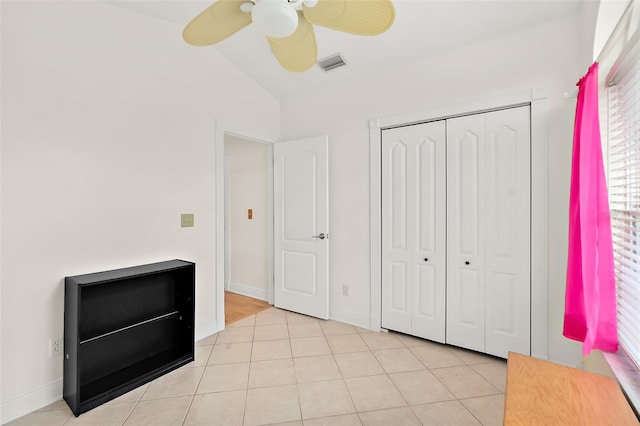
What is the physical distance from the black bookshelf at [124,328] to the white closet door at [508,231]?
2.45 metres

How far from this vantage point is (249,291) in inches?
166

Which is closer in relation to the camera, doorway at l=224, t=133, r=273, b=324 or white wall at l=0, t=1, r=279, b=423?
white wall at l=0, t=1, r=279, b=423

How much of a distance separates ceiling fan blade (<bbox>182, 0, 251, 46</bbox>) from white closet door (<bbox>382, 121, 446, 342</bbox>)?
1.83 meters

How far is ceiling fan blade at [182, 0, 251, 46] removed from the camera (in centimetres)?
131

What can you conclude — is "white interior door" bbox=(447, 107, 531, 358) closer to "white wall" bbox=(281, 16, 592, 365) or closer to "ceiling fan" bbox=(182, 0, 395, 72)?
"white wall" bbox=(281, 16, 592, 365)

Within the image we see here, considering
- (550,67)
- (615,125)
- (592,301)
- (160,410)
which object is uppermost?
(550,67)

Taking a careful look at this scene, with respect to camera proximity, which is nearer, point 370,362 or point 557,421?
point 557,421

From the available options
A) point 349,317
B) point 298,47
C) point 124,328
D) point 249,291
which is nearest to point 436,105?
point 298,47

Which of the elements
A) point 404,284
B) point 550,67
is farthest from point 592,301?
point 550,67

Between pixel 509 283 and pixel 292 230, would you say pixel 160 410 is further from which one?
pixel 509 283

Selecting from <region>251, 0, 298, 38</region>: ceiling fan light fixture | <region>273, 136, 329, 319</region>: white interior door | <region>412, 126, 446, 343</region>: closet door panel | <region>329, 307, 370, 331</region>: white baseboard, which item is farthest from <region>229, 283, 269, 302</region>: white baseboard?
<region>251, 0, 298, 38</region>: ceiling fan light fixture

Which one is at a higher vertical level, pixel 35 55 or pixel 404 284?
pixel 35 55

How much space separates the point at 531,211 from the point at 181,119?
2967 millimetres

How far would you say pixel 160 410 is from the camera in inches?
71.5
